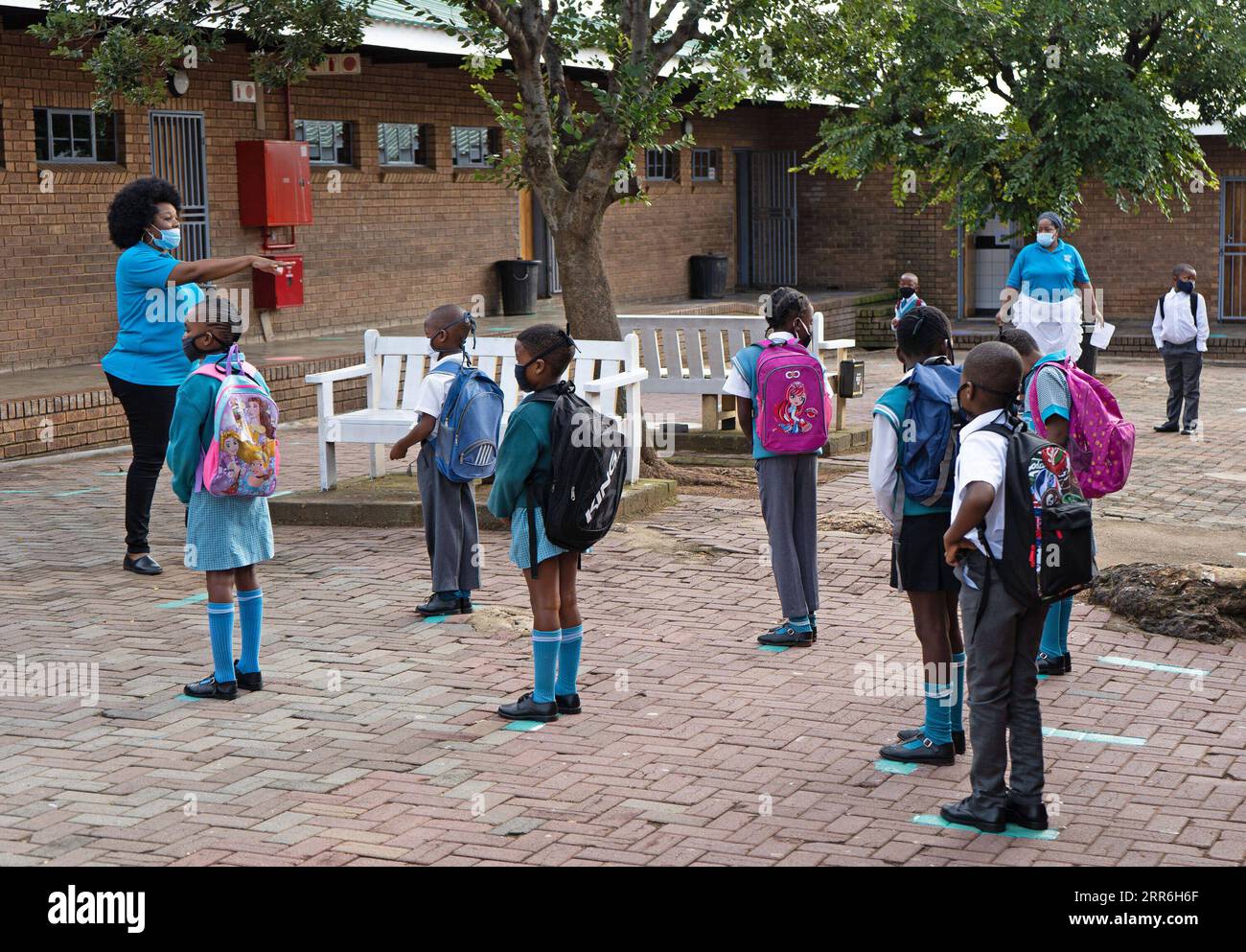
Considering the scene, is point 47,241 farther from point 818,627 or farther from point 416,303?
point 818,627

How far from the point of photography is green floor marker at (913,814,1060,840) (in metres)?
5.14

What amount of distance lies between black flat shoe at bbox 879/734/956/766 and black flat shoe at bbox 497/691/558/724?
Answer: 1346 mm

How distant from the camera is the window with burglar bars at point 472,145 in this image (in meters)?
21.7

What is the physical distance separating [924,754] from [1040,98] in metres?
16.4

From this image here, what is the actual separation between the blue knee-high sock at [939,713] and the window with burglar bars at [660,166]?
20.6m

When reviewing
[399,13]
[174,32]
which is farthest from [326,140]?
[174,32]

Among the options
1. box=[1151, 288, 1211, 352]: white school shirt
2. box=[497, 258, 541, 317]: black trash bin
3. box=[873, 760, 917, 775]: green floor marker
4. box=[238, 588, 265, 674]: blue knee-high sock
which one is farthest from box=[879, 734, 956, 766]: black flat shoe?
box=[497, 258, 541, 317]: black trash bin

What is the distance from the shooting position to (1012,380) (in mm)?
5094

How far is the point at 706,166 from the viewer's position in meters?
27.6

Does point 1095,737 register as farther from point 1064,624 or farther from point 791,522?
point 791,522

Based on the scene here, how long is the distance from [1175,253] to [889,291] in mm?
4705

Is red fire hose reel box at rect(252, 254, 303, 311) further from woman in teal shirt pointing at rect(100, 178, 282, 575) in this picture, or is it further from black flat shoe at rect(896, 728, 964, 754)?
black flat shoe at rect(896, 728, 964, 754)

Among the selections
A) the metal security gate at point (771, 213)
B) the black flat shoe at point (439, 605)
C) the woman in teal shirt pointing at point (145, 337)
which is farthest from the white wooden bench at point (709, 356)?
the metal security gate at point (771, 213)

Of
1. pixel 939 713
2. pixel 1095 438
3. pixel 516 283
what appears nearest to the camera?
pixel 939 713
